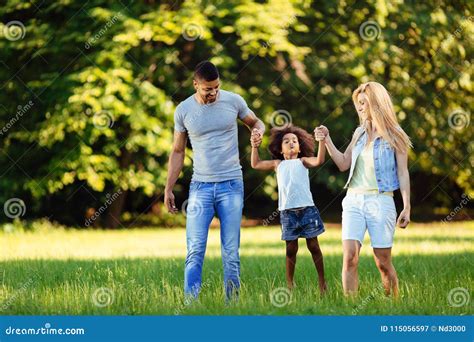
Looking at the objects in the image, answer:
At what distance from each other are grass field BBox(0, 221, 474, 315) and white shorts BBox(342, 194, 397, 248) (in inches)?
18.7

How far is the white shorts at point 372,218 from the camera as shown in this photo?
22.9ft

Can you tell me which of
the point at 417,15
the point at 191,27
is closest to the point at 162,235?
the point at 191,27

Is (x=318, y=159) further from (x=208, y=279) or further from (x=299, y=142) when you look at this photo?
(x=208, y=279)

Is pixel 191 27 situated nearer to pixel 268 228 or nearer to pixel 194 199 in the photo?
pixel 268 228

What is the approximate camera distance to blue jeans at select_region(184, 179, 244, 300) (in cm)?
705

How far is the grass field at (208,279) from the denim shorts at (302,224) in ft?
1.53

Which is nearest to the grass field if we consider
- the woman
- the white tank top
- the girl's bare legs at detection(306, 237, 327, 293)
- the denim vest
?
the girl's bare legs at detection(306, 237, 327, 293)

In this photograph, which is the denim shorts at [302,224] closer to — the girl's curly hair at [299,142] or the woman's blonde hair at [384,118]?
the girl's curly hair at [299,142]

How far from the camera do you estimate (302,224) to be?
7.59 meters

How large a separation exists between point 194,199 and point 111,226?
1130 centimetres

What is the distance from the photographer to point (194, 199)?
712 cm

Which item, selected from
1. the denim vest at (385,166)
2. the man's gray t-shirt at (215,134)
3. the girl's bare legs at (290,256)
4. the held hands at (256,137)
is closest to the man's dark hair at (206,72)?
the man's gray t-shirt at (215,134)

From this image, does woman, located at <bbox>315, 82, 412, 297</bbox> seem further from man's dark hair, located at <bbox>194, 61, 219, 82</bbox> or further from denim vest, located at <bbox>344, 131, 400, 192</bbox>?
man's dark hair, located at <bbox>194, 61, 219, 82</bbox>

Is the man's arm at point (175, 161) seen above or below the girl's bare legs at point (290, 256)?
above
